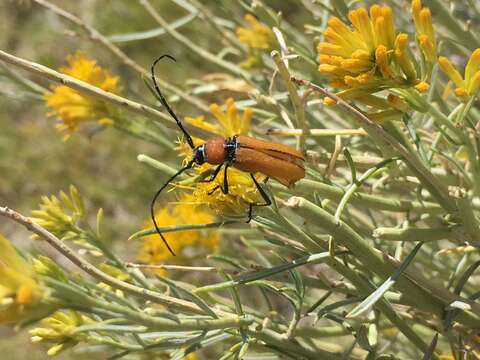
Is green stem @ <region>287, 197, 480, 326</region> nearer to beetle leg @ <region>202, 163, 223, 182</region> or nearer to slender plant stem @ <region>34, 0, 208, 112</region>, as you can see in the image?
beetle leg @ <region>202, 163, 223, 182</region>

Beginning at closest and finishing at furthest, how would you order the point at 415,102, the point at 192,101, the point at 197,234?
the point at 415,102 → the point at 192,101 → the point at 197,234

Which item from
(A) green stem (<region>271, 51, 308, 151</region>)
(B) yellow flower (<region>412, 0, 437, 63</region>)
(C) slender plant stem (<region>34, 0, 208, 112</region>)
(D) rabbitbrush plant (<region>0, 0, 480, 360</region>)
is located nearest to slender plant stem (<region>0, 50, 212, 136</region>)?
→ (D) rabbitbrush plant (<region>0, 0, 480, 360</region>)

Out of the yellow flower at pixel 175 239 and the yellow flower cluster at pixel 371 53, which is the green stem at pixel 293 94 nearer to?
the yellow flower cluster at pixel 371 53

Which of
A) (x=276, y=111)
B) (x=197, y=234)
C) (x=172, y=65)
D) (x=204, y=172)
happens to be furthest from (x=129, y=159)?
(x=204, y=172)

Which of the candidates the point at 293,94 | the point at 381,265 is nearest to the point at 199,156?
the point at 293,94

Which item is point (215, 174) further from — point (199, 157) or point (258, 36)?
point (258, 36)

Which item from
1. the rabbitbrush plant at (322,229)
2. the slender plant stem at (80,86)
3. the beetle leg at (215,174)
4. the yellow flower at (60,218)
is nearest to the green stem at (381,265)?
the rabbitbrush plant at (322,229)

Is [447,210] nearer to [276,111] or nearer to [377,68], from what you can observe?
[377,68]
